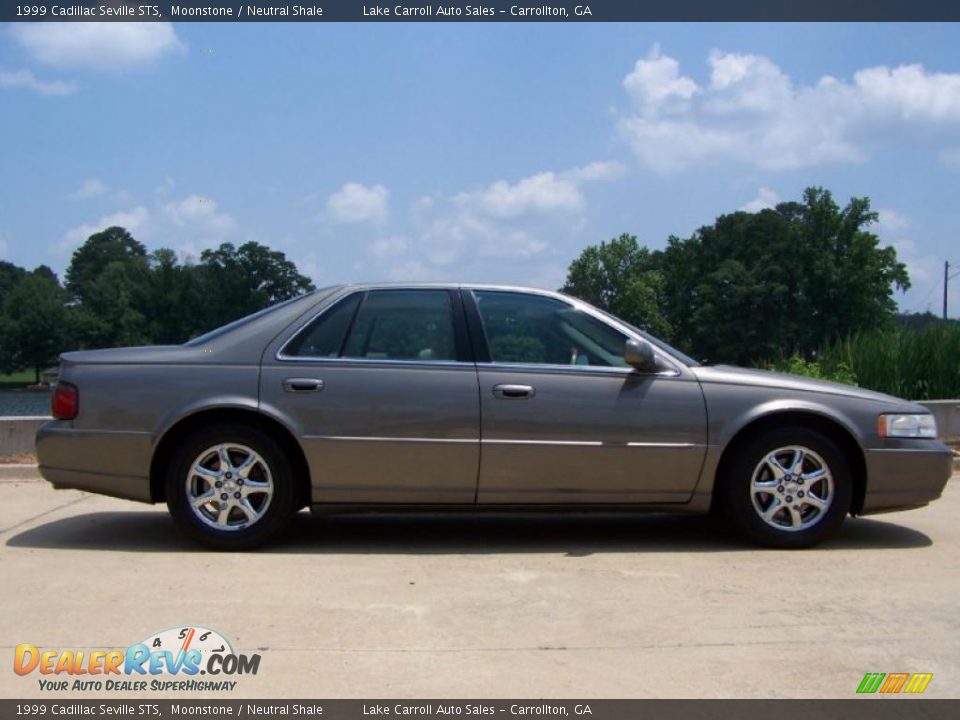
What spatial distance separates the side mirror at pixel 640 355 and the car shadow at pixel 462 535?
3.57 feet

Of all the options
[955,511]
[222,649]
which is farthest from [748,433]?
[222,649]

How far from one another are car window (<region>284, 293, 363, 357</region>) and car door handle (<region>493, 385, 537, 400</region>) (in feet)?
3.11

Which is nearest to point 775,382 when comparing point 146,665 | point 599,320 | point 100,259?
point 599,320

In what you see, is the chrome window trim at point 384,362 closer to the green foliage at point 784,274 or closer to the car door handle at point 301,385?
the car door handle at point 301,385

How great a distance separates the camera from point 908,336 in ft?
40.5

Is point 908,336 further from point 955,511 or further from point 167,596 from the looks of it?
point 167,596

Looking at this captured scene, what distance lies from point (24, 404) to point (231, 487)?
239 inches

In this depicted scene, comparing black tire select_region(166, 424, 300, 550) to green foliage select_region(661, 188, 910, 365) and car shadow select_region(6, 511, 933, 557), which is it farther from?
green foliage select_region(661, 188, 910, 365)

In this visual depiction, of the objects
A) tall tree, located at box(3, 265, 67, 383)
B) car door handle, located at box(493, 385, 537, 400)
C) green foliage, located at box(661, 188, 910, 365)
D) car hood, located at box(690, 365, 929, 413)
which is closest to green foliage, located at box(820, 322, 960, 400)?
car hood, located at box(690, 365, 929, 413)

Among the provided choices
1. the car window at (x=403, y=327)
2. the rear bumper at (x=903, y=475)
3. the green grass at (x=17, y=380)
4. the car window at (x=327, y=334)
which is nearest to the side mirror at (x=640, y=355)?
the car window at (x=403, y=327)

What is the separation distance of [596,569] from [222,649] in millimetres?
2149

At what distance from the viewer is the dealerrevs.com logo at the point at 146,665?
3.73 metres

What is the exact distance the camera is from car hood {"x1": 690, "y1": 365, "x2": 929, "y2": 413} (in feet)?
19.1

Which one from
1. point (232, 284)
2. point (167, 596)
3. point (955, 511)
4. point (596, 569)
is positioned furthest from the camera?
point (232, 284)
